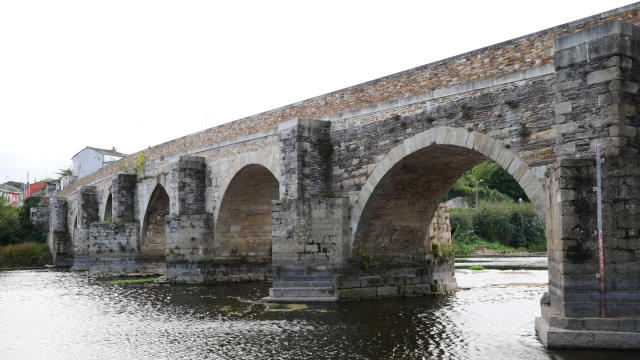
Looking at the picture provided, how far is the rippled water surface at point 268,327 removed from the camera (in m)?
8.16

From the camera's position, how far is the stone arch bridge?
7.36 m

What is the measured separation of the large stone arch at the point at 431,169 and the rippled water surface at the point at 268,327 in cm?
189

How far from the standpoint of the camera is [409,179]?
1287 centimetres

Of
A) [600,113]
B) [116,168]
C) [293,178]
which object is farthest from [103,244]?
[600,113]

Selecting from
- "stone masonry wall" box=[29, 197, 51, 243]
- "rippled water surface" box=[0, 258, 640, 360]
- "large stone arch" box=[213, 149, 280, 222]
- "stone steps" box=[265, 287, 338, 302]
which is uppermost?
"large stone arch" box=[213, 149, 280, 222]

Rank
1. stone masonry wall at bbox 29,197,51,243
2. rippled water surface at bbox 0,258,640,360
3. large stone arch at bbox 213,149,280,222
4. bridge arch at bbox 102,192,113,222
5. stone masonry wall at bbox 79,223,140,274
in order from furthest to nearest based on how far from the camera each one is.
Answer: stone masonry wall at bbox 29,197,51,243
bridge arch at bbox 102,192,113,222
stone masonry wall at bbox 79,223,140,274
large stone arch at bbox 213,149,280,222
rippled water surface at bbox 0,258,640,360

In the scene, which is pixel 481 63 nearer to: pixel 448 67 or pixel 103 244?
pixel 448 67

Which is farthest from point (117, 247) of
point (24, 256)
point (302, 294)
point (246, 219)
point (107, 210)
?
point (302, 294)

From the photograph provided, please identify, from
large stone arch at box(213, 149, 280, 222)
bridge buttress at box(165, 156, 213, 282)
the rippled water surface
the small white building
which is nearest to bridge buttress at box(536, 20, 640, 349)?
the rippled water surface

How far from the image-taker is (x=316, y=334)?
30.9 ft

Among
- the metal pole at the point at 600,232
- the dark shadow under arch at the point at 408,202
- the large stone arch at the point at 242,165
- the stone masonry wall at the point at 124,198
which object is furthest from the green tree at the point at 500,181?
the metal pole at the point at 600,232

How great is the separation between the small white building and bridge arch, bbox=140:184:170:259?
2646 cm

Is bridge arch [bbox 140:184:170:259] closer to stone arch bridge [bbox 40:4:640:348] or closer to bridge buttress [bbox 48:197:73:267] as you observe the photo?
stone arch bridge [bbox 40:4:640:348]

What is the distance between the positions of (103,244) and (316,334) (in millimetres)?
17621
